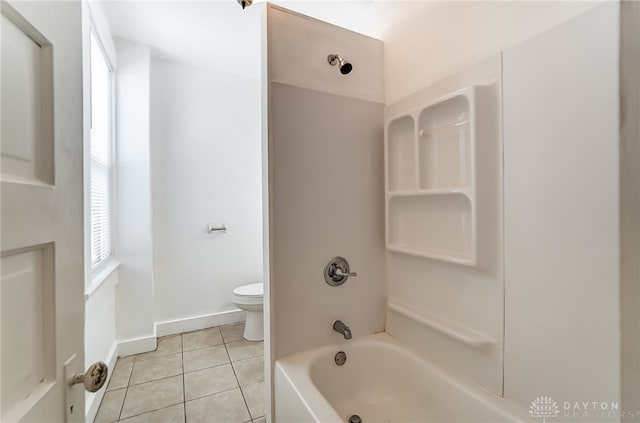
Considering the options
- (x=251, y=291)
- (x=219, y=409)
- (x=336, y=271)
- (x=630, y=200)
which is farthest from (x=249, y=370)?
(x=630, y=200)

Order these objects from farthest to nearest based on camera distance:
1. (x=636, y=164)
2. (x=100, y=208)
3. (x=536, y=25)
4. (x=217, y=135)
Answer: (x=217, y=135) → (x=100, y=208) → (x=536, y=25) → (x=636, y=164)

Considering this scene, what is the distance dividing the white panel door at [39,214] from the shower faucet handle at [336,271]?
3.47 ft

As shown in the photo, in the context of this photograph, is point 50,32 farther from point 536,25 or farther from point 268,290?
point 536,25

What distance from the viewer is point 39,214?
1.60 ft

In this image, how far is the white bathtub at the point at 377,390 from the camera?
1086mm

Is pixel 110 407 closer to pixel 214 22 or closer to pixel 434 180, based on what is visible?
pixel 434 180

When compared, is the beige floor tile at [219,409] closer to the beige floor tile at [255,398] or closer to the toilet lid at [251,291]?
the beige floor tile at [255,398]

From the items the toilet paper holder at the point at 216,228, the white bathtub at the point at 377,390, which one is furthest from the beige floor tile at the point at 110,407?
the toilet paper holder at the point at 216,228

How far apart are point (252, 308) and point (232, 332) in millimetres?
469

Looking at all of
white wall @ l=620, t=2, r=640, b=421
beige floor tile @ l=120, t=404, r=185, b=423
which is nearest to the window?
beige floor tile @ l=120, t=404, r=185, b=423

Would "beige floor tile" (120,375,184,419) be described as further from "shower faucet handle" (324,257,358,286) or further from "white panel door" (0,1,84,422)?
"white panel door" (0,1,84,422)

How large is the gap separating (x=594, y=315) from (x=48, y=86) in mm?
1479

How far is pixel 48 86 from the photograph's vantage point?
0.53 metres

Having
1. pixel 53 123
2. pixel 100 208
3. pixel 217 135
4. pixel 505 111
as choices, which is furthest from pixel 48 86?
pixel 217 135
